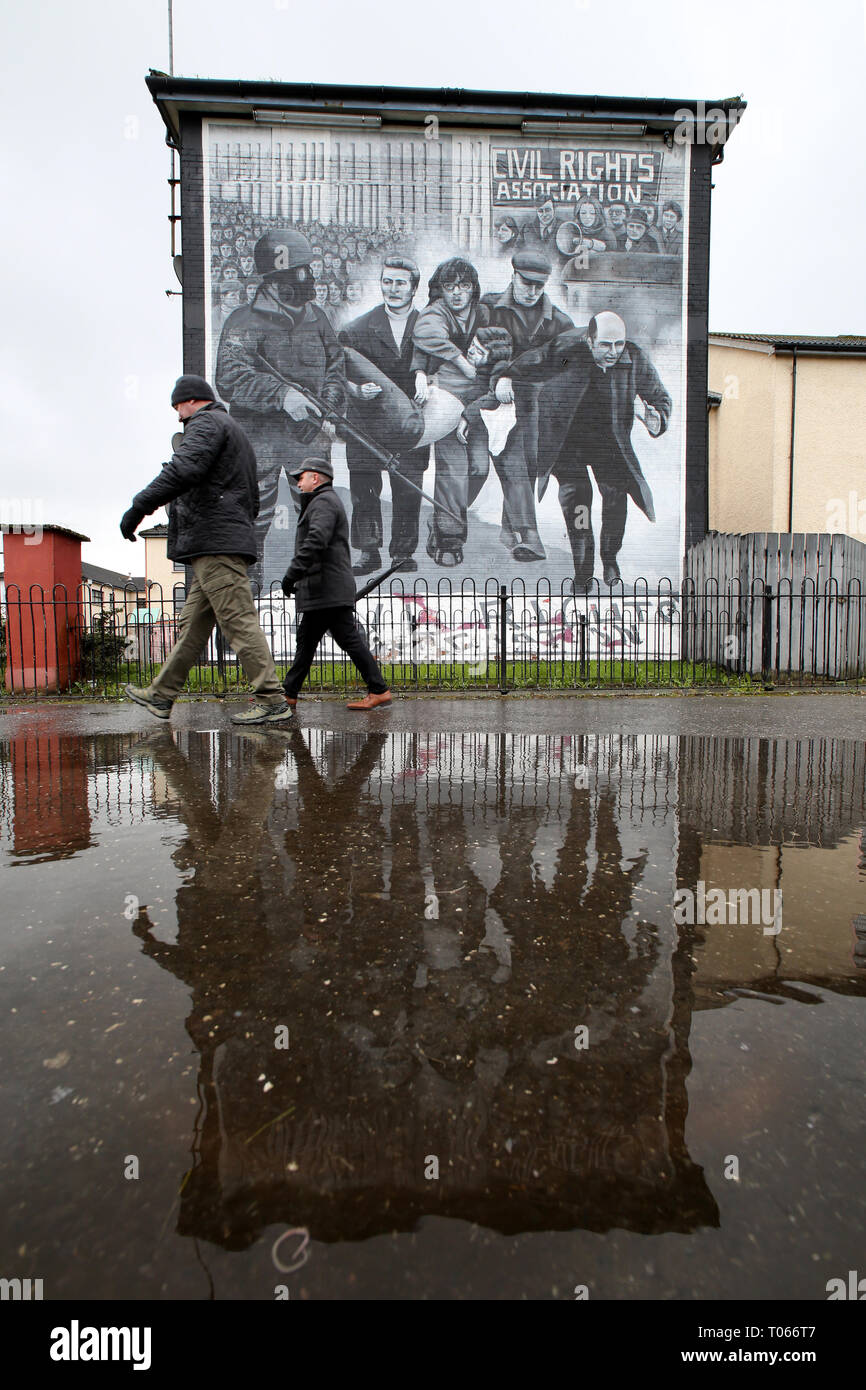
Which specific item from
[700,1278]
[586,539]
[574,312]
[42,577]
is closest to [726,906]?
[700,1278]

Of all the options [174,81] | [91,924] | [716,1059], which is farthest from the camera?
[174,81]

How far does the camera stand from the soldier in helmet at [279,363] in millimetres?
16203

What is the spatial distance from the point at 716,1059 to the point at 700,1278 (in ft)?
1.76

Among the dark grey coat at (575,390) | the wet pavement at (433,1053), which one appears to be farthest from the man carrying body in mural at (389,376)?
the wet pavement at (433,1053)

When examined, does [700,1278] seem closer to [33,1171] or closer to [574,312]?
[33,1171]

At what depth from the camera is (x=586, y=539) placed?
17109mm

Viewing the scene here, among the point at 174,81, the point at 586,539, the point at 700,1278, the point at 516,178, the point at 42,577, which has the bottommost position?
the point at 700,1278

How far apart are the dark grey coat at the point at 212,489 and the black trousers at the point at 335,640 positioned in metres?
1.06

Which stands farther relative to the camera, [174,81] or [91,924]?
[174,81]

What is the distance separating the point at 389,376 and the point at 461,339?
70.5 inches

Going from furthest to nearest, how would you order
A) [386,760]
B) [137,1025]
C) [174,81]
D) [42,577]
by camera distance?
[174,81] < [42,577] < [386,760] < [137,1025]

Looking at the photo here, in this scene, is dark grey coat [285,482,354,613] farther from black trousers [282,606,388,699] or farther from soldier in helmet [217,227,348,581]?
soldier in helmet [217,227,348,581]

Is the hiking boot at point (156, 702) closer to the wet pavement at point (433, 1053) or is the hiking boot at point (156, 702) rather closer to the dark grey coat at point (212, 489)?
the dark grey coat at point (212, 489)

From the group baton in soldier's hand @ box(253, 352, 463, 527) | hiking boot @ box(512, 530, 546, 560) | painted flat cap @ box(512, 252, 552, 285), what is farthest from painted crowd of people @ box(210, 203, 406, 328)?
hiking boot @ box(512, 530, 546, 560)
